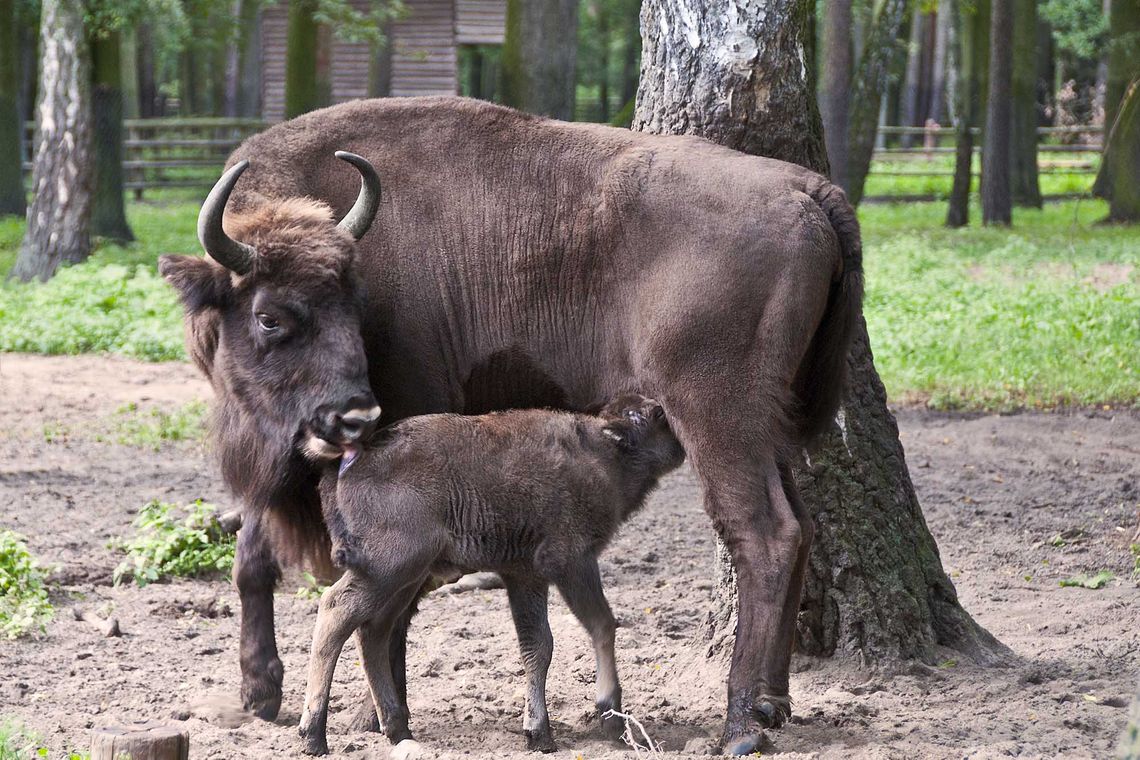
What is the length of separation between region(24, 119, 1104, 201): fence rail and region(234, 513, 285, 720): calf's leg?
2314 centimetres

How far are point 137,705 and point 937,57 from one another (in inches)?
1802

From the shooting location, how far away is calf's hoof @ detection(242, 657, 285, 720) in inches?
192

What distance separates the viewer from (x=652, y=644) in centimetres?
571

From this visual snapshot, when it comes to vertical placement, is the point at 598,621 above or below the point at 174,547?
above

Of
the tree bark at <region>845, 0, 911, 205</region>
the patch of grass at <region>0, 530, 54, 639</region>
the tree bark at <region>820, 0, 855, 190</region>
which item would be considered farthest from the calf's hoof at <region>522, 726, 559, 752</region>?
the tree bark at <region>845, 0, 911, 205</region>

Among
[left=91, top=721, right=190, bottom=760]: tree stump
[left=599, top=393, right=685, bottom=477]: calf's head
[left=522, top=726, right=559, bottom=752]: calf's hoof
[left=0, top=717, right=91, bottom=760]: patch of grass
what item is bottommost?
[left=522, top=726, right=559, bottom=752]: calf's hoof

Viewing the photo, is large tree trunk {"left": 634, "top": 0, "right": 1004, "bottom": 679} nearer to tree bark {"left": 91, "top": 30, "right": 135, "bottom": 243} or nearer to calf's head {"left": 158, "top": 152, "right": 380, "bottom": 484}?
calf's head {"left": 158, "top": 152, "right": 380, "bottom": 484}

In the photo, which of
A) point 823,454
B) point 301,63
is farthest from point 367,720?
point 301,63

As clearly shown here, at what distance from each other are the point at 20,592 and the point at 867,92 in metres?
15.1

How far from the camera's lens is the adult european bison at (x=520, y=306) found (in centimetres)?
438

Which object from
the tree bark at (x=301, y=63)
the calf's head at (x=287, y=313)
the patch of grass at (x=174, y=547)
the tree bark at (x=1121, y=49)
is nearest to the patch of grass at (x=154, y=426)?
the patch of grass at (x=174, y=547)

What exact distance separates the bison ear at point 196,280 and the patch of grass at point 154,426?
496 cm

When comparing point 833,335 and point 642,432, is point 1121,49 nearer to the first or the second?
point 833,335

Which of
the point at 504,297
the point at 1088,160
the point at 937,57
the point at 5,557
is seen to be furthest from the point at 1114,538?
the point at 937,57
